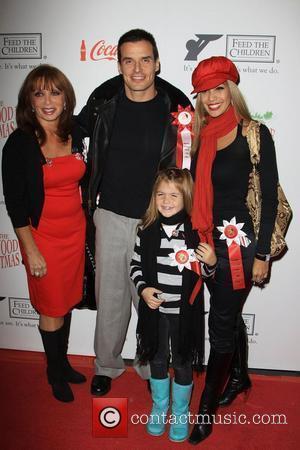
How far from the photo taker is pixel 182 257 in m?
1.92

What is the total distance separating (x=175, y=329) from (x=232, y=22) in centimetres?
181

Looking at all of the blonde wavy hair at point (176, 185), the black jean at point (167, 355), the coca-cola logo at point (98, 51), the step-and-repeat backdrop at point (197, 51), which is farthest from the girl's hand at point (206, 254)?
the coca-cola logo at point (98, 51)

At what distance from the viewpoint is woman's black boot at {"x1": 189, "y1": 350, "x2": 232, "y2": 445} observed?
208 cm

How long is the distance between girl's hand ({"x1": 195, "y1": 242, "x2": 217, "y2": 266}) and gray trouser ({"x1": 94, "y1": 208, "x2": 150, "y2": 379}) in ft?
1.53

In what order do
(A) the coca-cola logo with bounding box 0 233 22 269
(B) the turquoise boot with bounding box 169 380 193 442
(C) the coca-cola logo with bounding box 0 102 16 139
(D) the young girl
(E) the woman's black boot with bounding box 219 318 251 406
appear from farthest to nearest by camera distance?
(A) the coca-cola logo with bounding box 0 233 22 269 → (C) the coca-cola logo with bounding box 0 102 16 139 → (E) the woman's black boot with bounding box 219 318 251 406 → (B) the turquoise boot with bounding box 169 380 193 442 → (D) the young girl

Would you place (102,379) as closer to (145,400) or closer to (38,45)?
(145,400)

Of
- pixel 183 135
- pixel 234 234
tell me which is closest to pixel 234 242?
pixel 234 234

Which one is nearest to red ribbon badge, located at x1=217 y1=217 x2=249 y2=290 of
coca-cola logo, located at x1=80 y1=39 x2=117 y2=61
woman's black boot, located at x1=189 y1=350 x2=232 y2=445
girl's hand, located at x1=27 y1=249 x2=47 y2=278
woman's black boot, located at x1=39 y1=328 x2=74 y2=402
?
woman's black boot, located at x1=189 y1=350 x2=232 y2=445

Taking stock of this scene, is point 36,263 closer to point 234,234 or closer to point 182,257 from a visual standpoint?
point 182,257

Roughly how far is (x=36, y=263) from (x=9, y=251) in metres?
0.81

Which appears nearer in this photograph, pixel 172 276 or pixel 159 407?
pixel 172 276

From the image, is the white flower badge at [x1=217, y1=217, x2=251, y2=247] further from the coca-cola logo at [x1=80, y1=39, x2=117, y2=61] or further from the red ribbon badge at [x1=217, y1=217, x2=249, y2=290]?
the coca-cola logo at [x1=80, y1=39, x2=117, y2=61]

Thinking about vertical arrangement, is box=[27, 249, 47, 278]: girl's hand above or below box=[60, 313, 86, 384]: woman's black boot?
above

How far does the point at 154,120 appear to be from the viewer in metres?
2.16
